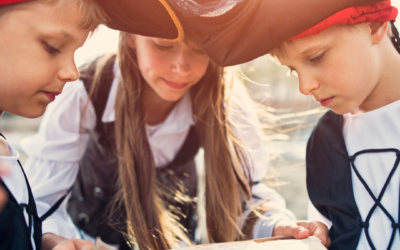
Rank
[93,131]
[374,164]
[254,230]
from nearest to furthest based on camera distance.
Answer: [374,164] → [254,230] → [93,131]

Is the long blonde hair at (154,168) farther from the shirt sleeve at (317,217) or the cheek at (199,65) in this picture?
the shirt sleeve at (317,217)

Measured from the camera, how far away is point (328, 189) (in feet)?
2.69

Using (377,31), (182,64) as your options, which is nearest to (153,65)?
(182,64)

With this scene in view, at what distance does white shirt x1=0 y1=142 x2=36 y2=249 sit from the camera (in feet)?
1.99

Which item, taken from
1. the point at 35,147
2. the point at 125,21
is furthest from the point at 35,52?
the point at 35,147

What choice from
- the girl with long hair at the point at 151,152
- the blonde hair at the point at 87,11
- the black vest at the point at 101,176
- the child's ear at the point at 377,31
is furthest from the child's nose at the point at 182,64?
the child's ear at the point at 377,31

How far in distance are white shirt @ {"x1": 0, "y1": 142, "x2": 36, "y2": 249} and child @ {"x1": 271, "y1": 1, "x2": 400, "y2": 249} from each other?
660 mm

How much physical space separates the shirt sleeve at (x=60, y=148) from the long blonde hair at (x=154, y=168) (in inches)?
4.4

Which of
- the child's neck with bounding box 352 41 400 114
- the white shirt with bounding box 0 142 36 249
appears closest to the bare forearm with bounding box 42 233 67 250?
the white shirt with bounding box 0 142 36 249

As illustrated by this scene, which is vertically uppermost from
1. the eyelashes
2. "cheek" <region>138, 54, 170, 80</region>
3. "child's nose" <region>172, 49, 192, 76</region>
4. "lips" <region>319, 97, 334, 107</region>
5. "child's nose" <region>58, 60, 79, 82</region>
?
"lips" <region>319, 97, 334, 107</region>

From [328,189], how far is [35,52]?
0.78 meters

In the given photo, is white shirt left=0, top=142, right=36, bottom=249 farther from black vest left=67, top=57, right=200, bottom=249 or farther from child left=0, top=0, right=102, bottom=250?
black vest left=67, top=57, right=200, bottom=249

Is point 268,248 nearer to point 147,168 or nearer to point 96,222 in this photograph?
point 147,168

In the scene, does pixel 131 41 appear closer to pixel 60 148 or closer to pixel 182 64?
pixel 182 64
